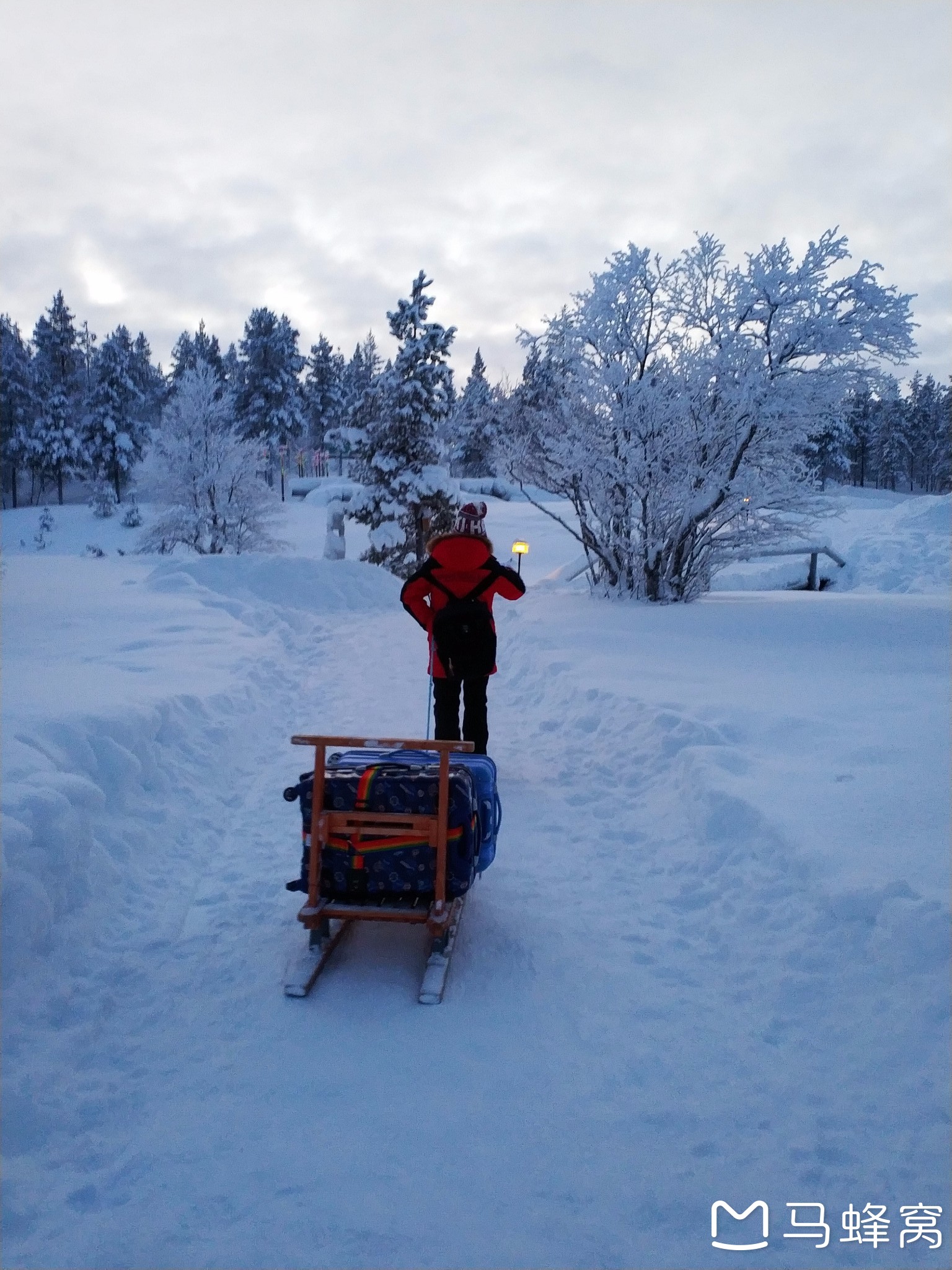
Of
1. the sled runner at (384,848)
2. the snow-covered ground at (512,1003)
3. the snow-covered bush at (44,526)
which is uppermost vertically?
the snow-covered bush at (44,526)

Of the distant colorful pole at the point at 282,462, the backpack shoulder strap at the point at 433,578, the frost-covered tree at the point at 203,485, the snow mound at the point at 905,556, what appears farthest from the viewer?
the distant colorful pole at the point at 282,462

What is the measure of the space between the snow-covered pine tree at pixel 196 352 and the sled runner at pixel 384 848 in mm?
60240

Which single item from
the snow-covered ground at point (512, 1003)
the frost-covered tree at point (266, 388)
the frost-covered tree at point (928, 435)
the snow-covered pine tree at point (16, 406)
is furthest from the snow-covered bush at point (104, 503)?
the frost-covered tree at point (928, 435)

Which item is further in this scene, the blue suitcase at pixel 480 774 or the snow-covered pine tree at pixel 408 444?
the snow-covered pine tree at pixel 408 444

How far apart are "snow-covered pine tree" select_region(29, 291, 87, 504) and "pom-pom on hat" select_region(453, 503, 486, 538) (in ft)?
181

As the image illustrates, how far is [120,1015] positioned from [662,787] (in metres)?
4.08

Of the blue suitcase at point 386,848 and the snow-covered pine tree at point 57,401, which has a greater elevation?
the snow-covered pine tree at point 57,401

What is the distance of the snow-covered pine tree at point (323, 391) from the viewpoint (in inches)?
2699

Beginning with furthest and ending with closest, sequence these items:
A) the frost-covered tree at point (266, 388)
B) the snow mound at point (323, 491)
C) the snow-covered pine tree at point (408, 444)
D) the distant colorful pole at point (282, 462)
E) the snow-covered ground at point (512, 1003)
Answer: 1. the distant colorful pole at point (282, 462)
2. the snow mound at point (323, 491)
3. the frost-covered tree at point (266, 388)
4. the snow-covered pine tree at point (408, 444)
5. the snow-covered ground at point (512, 1003)

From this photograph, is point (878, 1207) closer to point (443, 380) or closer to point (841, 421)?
point (841, 421)

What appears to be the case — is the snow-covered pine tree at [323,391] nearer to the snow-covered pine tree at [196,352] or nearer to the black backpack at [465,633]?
the snow-covered pine tree at [196,352]

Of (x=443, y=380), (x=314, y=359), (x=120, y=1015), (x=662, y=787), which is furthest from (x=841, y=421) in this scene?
(x=314, y=359)

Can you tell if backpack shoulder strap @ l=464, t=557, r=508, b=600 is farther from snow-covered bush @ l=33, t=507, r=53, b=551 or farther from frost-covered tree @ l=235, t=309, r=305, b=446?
frost-covered tree @ l=235, t=309, r=305, b=446

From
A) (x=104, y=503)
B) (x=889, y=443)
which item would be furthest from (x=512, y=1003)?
(x=889, y=443)
